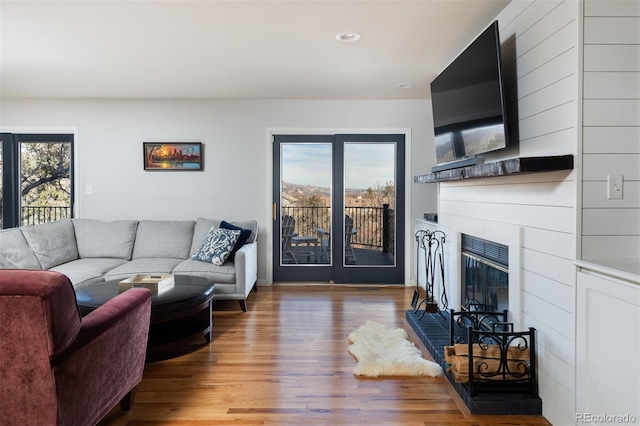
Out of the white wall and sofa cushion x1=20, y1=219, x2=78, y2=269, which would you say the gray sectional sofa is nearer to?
sofa cushion x1=20, y1=219, x2=78, y2=269

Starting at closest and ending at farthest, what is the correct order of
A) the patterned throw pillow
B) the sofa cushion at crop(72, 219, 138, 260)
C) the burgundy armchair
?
1. the burgundy armchair
2. the patterned throw pillow
3. the sofa cushion at crop(72, 219, 138, 260)

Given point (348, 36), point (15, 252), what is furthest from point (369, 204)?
point (15, 252)

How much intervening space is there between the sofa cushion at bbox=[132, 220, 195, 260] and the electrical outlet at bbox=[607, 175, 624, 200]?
12.8 ft

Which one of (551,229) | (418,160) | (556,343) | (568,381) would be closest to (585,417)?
(568,381)

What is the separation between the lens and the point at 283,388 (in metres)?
2.28

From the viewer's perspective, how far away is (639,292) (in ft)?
4.61

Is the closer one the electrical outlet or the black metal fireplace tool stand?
the electrical outlet

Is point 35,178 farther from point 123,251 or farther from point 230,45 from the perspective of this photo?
point 230,45

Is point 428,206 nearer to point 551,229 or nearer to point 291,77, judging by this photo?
point 291,77

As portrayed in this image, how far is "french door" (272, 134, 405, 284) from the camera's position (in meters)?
4.81

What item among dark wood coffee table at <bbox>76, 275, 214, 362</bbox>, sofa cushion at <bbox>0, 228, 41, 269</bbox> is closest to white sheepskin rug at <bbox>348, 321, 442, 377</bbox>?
dark wood coffee table at <bbox>76, 275, 214, 362</bbox>

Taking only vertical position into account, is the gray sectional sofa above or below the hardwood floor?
above

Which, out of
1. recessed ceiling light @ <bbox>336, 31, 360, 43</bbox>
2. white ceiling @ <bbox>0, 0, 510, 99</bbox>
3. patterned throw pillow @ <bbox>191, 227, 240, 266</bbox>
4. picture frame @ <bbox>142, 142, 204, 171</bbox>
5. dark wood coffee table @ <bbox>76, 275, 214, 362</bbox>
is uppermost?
white ceiling @ <bbox>0, 0, 510, 99</bbox>

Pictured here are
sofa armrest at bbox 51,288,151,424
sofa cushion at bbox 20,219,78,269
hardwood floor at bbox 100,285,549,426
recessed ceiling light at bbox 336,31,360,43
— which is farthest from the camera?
sofa cushion at bbox 20,219,78,269
